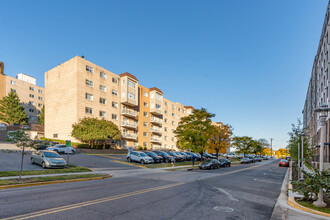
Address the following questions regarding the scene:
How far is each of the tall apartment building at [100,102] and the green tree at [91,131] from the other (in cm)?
232

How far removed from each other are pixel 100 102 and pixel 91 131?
30.0 feet

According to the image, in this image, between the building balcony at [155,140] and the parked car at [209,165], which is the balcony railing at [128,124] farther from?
the parked car at [209,165]

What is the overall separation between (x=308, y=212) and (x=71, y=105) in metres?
39.9

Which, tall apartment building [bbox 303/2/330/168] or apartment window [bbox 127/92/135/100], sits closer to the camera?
tall apartment building [bbox 303/2/330/168]

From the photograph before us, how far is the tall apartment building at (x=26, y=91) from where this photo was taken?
215ft

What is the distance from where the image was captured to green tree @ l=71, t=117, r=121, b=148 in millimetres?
36062

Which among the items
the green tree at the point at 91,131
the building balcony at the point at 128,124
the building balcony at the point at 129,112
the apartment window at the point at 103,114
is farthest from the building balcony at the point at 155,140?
the green tree at the point at 91,131

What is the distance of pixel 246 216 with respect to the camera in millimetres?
6648

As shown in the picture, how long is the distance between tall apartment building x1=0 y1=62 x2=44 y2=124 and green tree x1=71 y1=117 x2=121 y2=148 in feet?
144

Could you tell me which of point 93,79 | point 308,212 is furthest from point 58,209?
point 93,79

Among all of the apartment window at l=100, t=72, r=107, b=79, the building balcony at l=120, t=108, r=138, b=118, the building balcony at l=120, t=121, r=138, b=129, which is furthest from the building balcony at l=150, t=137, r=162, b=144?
the apartment window at l=100, t=72, r=107, b=79

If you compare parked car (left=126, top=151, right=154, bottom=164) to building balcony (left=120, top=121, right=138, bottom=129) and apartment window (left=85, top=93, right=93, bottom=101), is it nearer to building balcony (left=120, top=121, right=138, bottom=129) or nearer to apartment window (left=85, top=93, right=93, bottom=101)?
apartment window (left=85, top=93, right=93, bottom=101)

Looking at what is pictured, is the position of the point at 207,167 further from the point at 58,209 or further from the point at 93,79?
the point at 93,79

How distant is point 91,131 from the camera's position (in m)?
36.8
